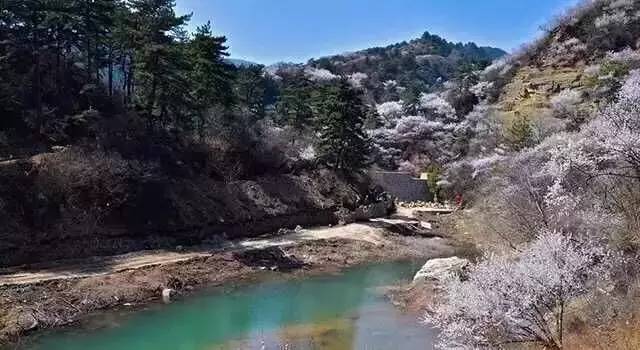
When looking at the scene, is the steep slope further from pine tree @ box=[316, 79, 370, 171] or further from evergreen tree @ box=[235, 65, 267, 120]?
evergreen tree @ box=[235, 65, 267, 120]

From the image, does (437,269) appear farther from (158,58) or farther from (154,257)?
(158,58)

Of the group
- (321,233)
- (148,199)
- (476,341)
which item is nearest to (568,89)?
(321,233)

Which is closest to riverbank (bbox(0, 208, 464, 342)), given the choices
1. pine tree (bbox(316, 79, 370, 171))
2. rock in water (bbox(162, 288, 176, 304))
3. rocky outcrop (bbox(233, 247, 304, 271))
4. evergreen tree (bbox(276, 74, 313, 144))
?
rocky outcrop (bbox(233, 247, 304, 271))

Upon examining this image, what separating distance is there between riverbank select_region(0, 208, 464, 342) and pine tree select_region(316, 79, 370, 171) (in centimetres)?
569

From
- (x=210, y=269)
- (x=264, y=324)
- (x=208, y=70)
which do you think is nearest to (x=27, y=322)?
(x=264, y=324)

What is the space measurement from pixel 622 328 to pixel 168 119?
3105 centimetres

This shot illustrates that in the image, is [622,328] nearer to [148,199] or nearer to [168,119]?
[148,199]

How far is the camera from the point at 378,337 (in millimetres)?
19062

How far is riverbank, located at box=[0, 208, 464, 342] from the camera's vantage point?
2006 centimetres

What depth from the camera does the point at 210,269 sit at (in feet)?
88.7

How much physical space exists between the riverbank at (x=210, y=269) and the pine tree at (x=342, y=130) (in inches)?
224

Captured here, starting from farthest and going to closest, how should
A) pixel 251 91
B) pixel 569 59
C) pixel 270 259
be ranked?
1. pixel 569 59
2. pixel 251 91
3. pixel 270 259

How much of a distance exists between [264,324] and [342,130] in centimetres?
2227

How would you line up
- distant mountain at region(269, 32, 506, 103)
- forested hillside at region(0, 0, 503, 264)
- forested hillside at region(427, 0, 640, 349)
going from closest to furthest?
forested hillside at region(427, 0, 640, 349) → forested hillside at region(0, 0, 503, 264) → distant mountain at region(269, 32, 506, 103)
